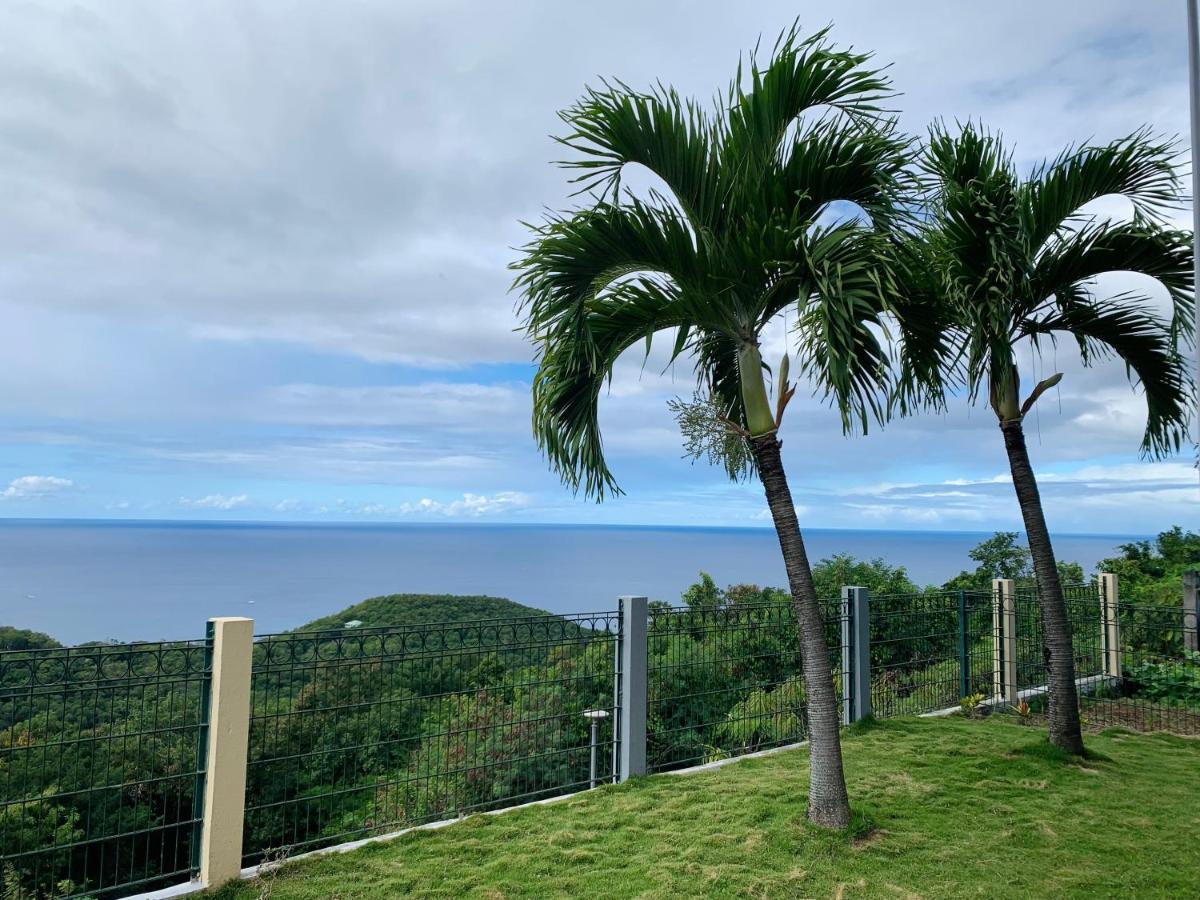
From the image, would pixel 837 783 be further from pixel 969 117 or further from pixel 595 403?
pixel 969 117

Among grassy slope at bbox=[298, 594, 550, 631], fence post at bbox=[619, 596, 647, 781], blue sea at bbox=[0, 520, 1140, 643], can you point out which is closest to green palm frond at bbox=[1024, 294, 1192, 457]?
fence post at bbox=[619, 596, 647, 781]

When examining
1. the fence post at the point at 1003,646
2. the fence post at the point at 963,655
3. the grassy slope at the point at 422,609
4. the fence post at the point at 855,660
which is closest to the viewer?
the fence post at the point at 855,660

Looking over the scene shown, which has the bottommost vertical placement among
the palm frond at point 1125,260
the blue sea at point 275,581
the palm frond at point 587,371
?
the blue sea at point 275,581

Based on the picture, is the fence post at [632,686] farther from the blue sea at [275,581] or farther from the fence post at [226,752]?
the blue sea at [275,581]

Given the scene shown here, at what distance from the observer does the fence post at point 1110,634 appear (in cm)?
958

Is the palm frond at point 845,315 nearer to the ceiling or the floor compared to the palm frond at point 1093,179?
nearer to the floor

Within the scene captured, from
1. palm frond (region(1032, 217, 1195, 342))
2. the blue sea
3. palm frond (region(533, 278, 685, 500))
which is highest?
palm frond (region(1032, 217, 1195, 342))

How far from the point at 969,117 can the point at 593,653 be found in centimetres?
529

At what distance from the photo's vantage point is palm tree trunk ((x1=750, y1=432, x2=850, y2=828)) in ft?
15.8

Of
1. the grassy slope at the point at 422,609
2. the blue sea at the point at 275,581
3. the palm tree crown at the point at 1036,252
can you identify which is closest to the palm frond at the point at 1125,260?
the palm tree crown at the point at 1036,252

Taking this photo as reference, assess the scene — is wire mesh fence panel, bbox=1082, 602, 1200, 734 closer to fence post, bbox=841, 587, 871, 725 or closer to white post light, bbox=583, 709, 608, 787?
fence post, bbox=841, 587, 871, 725

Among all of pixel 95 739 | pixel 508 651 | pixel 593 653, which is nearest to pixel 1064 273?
pixel 593 653

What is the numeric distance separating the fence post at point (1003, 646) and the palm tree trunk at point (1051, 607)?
2.36m

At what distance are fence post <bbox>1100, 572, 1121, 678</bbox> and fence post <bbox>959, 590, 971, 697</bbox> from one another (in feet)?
6.27
